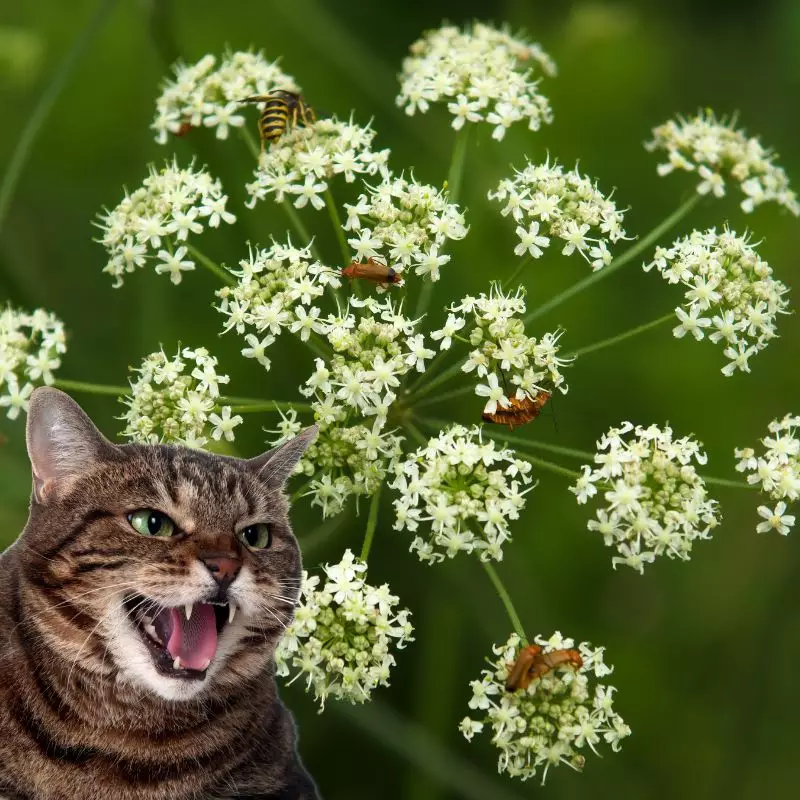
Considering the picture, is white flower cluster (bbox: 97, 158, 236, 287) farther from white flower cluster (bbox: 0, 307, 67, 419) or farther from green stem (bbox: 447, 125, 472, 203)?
green stem (bbox: 447, 125, 472, 203)

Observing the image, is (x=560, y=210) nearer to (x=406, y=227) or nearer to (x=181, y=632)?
(x=406, y=227)

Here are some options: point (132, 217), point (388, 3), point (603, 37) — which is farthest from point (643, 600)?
point (388, 3)

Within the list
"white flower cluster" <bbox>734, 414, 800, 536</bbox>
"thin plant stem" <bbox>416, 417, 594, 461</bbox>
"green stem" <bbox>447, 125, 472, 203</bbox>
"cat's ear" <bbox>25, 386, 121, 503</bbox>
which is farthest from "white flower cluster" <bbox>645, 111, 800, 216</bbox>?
"cat's ear" <bbox>25, 386, 121, 503</bbox>

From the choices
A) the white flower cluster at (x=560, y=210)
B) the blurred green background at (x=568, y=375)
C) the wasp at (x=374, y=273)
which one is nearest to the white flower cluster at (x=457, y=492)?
the wasp at (x=374, y=273)

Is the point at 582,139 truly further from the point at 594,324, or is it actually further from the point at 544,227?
the point at 544,227

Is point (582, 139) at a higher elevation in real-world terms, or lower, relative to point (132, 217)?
higher

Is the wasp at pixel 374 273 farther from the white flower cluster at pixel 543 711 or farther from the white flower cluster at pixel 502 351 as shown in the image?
the white flower cluster at pixel 543 711
